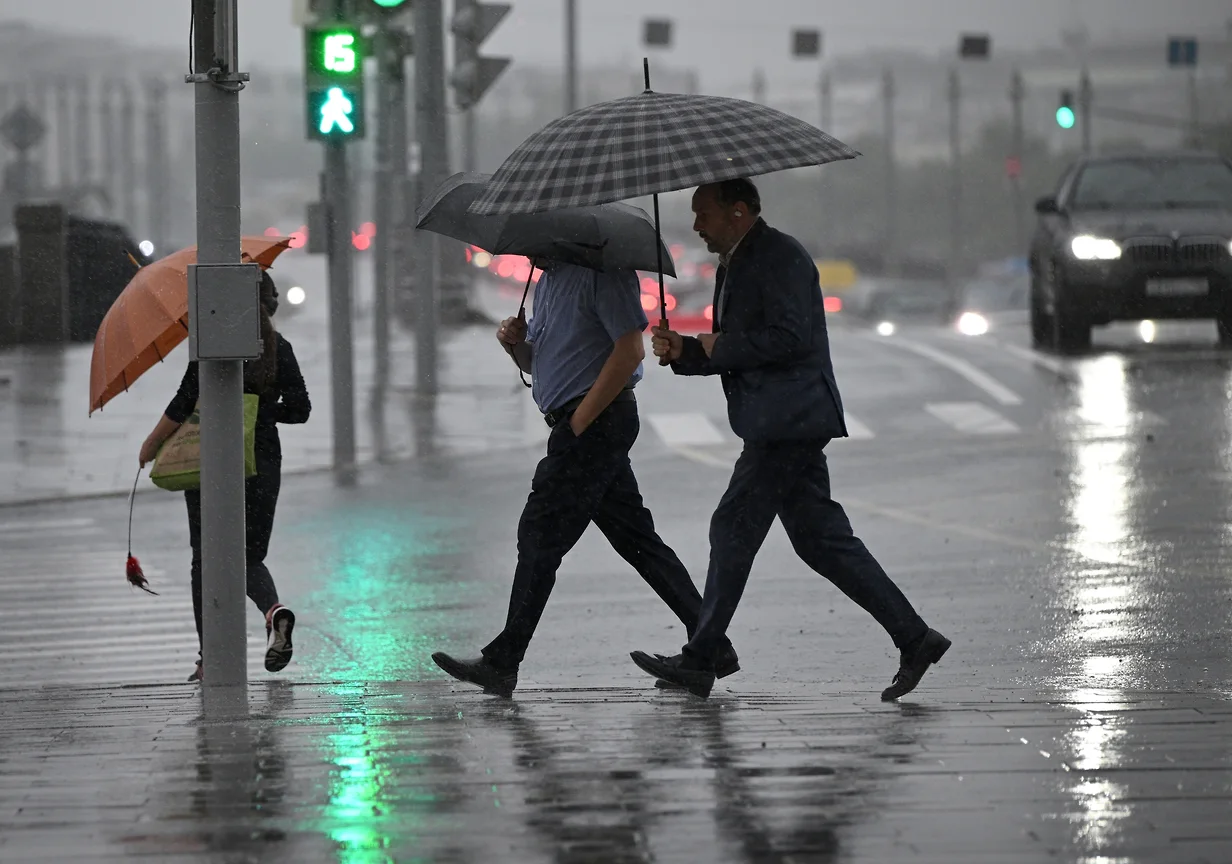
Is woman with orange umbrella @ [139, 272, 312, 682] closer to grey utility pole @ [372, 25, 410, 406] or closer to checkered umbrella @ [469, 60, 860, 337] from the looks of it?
checkered umbrella @ [469, 60, 860, 337]

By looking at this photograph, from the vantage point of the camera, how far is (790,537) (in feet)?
22.2

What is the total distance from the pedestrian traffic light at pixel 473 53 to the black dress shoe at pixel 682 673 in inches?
522

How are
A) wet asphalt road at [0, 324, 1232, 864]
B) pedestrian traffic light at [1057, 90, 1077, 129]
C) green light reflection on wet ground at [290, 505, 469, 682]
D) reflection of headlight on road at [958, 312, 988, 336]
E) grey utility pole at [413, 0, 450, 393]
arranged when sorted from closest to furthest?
wet asphalt road at [0, 324, 1232, 864] → green light reflection on wet ground at [290, 505, 469, 682] → grey utility pole at [413, 0, 450, 393] → reflection of headlight on road at [958, 312, 988, 336] → pedestrian traffic light at [1057, 90, 1077, 129]

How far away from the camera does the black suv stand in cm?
1864

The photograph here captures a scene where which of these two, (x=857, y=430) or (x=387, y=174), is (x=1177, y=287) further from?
(x=387, y=174)

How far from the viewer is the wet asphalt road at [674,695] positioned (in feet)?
15.9

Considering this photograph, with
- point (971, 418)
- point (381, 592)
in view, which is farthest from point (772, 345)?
point (971, 418)

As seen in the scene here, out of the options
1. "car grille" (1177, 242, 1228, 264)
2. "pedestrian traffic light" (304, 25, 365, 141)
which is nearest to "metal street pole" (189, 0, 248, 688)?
"pedestrian traffic light" (304, 25, 365, 141)

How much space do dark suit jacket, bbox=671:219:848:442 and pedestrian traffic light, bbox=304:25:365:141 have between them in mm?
9072

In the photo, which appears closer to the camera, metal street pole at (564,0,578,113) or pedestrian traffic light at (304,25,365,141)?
pedestrian traffic light at (304,25,365,141)

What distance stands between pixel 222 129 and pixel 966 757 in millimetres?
3248

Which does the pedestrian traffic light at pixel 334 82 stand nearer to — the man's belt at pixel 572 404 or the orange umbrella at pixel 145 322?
the orange umbrella at pixel 145 322

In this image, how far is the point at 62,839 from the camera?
15.8 ft

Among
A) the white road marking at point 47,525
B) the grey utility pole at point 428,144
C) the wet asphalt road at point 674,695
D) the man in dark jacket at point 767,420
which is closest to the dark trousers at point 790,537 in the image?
the man in dark jacket at point 767,420
